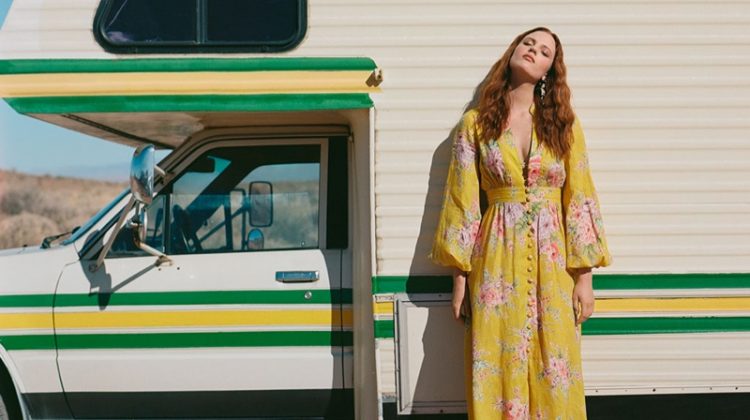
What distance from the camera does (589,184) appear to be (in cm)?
381

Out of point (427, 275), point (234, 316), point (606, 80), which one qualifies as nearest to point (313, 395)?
point (234, 316)

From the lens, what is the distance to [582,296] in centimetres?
379

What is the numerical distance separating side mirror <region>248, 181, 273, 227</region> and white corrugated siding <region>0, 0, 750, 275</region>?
2.16ft

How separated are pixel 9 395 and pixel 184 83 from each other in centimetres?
169

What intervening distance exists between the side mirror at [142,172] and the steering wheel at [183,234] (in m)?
0.56

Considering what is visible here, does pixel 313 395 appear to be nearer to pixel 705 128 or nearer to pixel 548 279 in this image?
pixel 548 279

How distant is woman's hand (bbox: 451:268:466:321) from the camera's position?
3828mm

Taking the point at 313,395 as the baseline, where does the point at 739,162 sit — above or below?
above

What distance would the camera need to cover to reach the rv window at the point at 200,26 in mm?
4027

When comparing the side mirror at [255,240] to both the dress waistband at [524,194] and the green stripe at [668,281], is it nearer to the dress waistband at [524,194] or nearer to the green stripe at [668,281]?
the dress waistband at [524,194]

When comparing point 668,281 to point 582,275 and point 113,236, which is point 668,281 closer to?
point 582,275

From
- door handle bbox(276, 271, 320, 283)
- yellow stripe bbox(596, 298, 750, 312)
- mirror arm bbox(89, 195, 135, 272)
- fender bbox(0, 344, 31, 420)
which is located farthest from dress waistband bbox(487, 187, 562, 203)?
fender bbox(0, 344, 31, 420)

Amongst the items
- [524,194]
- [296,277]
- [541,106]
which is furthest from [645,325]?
[296,277]

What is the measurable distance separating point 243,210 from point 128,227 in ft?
1.80
